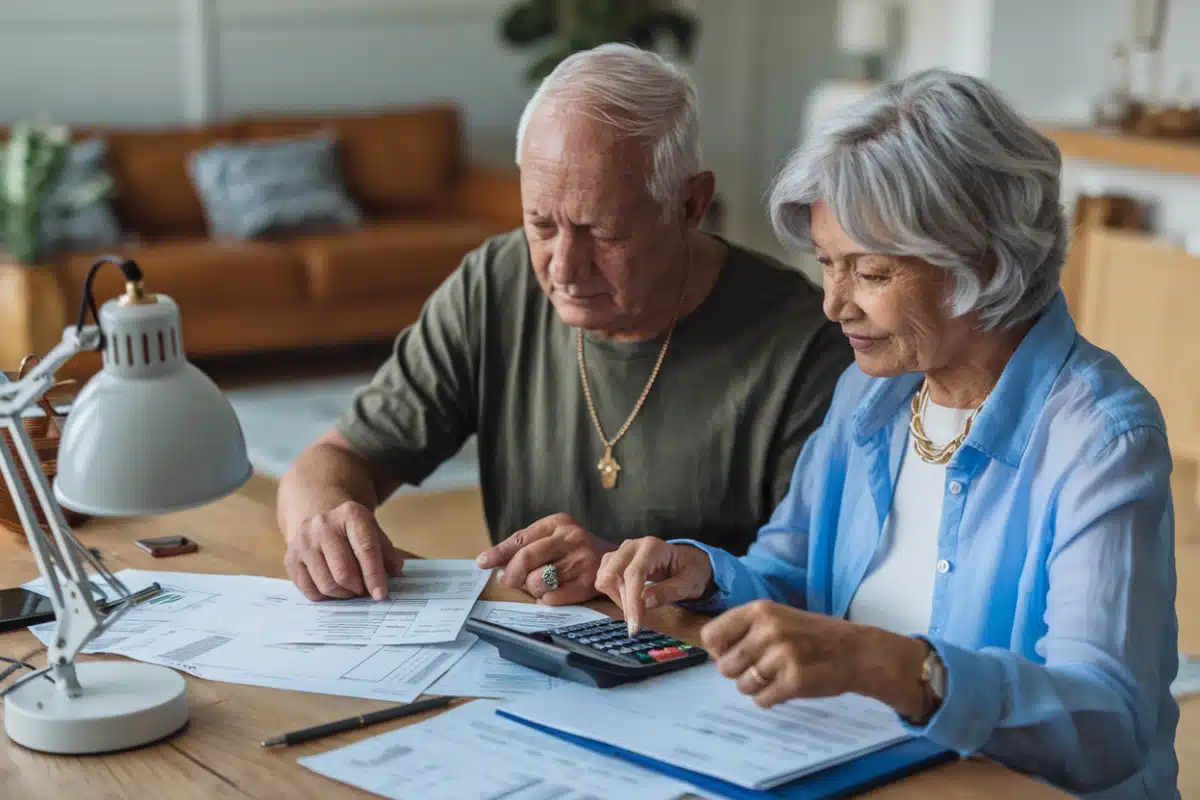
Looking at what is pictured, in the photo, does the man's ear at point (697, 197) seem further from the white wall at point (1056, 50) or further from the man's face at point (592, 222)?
the white wall at point (1056, 50)

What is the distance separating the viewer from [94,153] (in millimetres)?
5512

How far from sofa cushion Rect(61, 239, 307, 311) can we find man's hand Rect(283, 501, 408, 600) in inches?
147

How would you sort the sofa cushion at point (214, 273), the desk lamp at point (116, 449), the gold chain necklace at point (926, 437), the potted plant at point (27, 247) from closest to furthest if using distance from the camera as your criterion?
the desk lamp at point (116, 449), the gold chain necklace at point (926, 437), the potted plant at point (27, 247), the sofa cushion at point (214, 273)

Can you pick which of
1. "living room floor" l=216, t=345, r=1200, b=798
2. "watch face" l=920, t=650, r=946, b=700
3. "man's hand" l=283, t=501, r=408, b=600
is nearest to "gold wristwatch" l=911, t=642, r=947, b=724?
"watch face" l=920, t=650, r=946, b=700

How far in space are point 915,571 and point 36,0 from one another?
5.36 metres

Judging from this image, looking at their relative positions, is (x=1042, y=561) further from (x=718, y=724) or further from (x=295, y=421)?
(x=295, y=421)

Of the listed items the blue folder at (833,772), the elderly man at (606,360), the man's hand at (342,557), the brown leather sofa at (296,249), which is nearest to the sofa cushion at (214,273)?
the brown leather sofa at (296,249)

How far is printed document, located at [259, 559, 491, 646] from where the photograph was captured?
144cm

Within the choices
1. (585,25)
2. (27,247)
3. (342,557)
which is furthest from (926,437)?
(585,25)

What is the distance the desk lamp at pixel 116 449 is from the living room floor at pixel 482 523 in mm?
770

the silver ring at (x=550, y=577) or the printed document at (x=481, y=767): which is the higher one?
the printed document at (x=481, y=767)

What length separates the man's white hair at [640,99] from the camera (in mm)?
1794

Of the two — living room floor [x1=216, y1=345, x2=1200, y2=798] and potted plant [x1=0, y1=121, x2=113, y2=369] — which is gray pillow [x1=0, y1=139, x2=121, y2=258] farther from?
living room floor [x1=216, y1=345, x2=1200, y2=798]

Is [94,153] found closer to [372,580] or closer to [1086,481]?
[372,580]
